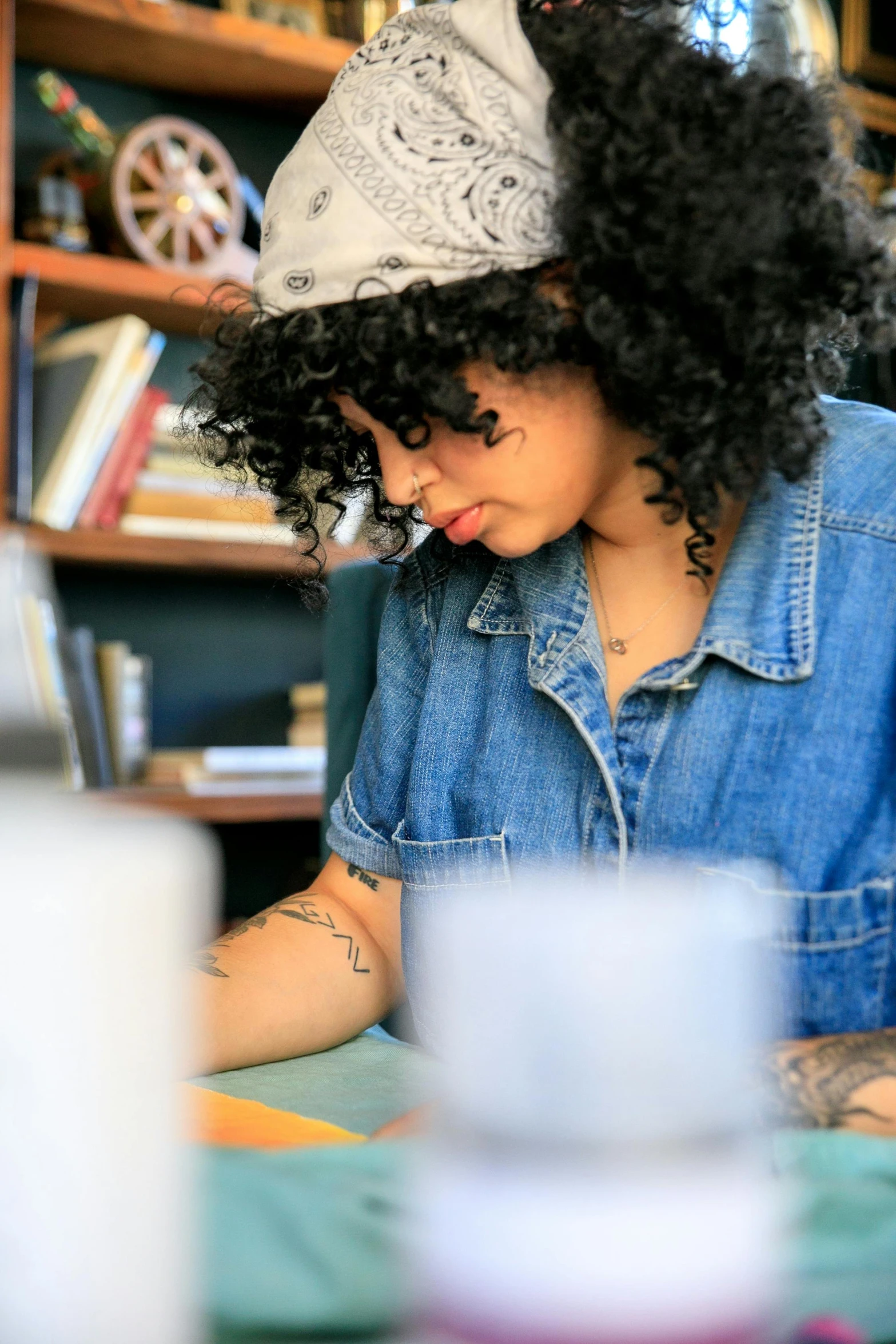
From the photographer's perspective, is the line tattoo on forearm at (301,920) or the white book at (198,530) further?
the white book at (198,530)

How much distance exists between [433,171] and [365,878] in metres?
0.57

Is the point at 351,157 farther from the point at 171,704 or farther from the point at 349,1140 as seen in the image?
the point at 171,704

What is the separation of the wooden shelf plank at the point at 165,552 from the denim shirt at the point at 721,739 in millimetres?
935

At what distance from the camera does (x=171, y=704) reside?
2465mm

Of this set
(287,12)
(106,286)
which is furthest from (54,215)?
(287,12)

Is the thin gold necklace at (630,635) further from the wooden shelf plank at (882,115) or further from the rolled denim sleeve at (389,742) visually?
the wooden shelf plank at (882,115)

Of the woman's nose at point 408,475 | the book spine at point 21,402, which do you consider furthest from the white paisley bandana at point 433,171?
the book spine at point 21,402

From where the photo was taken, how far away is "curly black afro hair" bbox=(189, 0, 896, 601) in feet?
2.88

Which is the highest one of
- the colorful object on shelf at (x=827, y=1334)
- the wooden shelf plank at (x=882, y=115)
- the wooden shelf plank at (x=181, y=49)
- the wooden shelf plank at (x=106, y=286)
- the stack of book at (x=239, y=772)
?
the wooden shelf plank at (x=882, y=115)

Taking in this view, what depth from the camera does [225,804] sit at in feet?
7.16

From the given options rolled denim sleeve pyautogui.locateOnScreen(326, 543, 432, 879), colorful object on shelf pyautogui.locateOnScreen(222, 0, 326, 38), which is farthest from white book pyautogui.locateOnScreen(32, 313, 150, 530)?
rolled denim sleeve pyautogui.locateOnScreen(326, 543, 432, 879)

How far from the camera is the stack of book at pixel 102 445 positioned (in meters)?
2.02

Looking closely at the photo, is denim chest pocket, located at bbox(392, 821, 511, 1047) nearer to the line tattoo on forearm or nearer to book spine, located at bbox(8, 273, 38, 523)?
the line tattoo on forearm

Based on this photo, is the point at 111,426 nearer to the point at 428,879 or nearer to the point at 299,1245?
the point at 428,879
